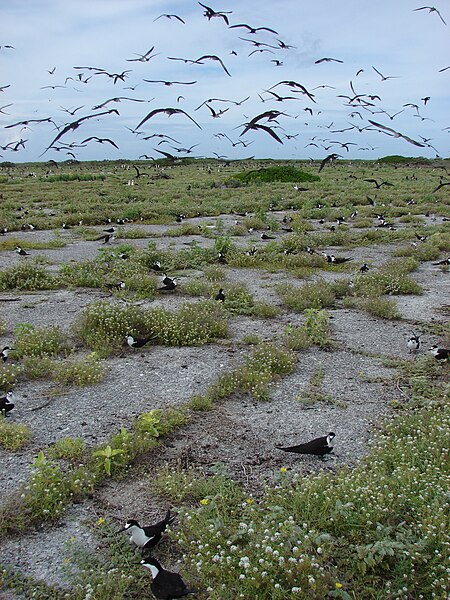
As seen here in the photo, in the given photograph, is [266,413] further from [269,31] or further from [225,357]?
[269,31]

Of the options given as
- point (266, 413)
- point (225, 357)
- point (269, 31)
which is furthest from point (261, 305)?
point (269, 31)

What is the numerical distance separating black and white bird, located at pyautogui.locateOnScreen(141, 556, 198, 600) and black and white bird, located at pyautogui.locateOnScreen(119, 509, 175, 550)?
359 millimetres

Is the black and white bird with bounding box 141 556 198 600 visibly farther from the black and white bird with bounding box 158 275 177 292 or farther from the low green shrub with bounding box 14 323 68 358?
the black and white bird with bounding box 158 275 177 292

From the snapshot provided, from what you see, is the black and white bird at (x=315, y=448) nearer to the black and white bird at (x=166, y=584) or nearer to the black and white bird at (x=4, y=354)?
the black and white bird at (x=166, y=584)

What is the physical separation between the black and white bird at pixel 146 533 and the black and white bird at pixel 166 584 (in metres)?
0.36

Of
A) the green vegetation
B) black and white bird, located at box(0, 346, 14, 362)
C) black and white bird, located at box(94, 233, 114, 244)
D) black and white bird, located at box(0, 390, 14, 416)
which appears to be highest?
the green vegetation

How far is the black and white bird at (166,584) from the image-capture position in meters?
3.82

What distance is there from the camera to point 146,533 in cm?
439

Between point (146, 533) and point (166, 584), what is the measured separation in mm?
579

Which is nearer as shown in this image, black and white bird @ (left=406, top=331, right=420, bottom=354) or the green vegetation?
black and white bird @ (left=406, top=331, right=420, bottom=354)

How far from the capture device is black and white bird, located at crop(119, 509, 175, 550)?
4.39 metres

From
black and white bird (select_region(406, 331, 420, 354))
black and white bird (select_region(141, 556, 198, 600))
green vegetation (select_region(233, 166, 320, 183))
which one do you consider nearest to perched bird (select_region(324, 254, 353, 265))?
black and white bird (select_region(406, 331, 420, 354))

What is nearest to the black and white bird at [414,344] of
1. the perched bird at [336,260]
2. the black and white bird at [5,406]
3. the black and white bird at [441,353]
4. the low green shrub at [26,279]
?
the black and white bird at [441,353]

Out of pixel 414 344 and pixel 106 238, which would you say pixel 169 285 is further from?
pixel 106 238
